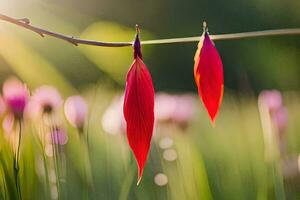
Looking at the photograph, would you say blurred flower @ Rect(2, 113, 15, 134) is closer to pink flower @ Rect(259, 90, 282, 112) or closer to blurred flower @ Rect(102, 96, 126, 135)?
blurred flower @ Rect(102, 96, 126, 135)

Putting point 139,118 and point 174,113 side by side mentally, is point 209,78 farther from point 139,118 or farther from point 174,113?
point 174,113

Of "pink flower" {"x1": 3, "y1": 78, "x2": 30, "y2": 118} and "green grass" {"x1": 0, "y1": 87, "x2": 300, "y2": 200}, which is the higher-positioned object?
"pink flower" {"x1": 3, "y1": 78, "x2": 30, "y2": 118}

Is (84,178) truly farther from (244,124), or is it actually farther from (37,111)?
(244,124)

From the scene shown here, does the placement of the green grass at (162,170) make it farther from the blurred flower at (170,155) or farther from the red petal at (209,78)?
the red petal at (209,78)

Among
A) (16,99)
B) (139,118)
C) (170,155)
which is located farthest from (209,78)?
(170,155)

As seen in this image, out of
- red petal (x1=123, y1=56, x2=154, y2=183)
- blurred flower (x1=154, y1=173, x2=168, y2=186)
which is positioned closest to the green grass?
blurred flower (x1=154, y1=173, x2=168, y2=186)
